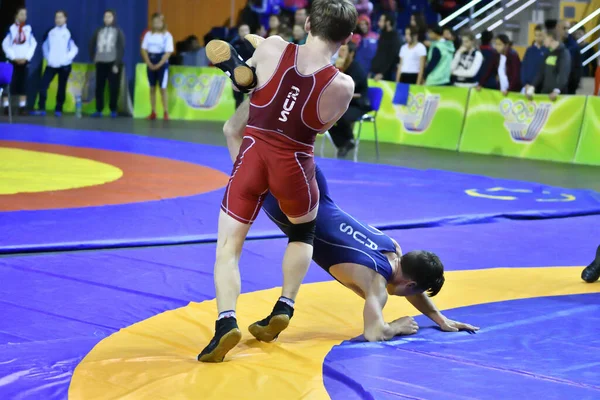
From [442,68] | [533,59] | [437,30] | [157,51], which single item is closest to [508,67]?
[533,59]

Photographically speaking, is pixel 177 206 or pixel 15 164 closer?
pixel 177 206

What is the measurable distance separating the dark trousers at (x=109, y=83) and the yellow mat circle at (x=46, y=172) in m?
7.01

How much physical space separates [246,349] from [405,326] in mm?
713

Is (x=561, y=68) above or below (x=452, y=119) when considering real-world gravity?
above

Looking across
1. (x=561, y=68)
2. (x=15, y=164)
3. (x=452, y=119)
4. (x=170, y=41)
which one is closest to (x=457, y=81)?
(x=452, y=119)

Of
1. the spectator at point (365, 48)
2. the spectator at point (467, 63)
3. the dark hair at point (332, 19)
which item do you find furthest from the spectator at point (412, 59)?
the dark hair at point (332, 19)

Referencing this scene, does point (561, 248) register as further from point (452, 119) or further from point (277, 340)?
point (452, 119)

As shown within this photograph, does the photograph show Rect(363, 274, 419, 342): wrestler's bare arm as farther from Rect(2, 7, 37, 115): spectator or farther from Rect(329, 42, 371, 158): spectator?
Rect(2, 7, 37, 115): spectator

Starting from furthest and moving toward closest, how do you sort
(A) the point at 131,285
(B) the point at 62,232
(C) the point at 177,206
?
(C) the point at 177,206, (B) the point at 62,232, (A) the point at 131,285

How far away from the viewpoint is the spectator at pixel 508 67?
43.7 ft

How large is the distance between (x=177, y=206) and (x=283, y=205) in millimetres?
3502

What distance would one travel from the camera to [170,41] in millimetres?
16844

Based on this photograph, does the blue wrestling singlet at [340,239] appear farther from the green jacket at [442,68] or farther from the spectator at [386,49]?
the spectator at [386,49]

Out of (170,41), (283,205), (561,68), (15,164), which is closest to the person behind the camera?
(283,205)
